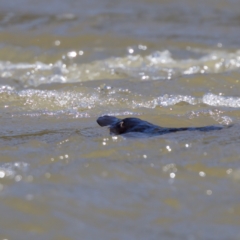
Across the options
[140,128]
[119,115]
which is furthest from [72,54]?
[140,128]

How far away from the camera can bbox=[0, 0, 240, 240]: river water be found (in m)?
2.73

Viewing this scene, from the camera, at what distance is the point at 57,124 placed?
4469 mm

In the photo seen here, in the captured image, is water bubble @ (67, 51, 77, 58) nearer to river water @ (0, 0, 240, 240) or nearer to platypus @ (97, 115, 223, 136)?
river water @ (0, 0, 240, 240)

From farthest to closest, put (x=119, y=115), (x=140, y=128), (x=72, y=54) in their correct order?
(x=72, y=54) → (x=119, y=115) → (x=140, y=128)

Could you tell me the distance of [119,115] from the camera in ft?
15.7

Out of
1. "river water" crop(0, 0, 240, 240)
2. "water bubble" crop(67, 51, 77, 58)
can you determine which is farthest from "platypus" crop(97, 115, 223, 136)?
"water bubble" crop(67, 51, 77, 58)

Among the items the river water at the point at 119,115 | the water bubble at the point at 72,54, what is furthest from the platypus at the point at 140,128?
the water bubble at the point at 72,54

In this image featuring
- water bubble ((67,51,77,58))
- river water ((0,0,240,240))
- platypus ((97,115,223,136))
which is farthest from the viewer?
water bubble ((67,51,77,58))

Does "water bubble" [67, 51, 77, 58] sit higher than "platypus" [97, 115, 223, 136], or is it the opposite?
"water bubble" [67, 51, 77, 58]

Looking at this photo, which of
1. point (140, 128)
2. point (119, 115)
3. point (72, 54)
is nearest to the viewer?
point (140, 128)

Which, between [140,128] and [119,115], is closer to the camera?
[140,128]

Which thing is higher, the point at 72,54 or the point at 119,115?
the point at 72,54

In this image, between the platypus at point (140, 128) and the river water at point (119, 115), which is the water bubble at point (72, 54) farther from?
the platypus at point (140, 128)

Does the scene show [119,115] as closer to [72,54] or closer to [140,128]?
[140,128]
